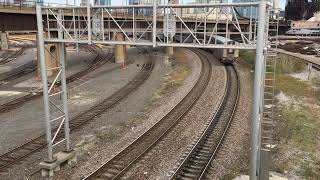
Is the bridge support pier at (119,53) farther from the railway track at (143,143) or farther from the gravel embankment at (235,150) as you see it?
the gravel embankment at (235,150)

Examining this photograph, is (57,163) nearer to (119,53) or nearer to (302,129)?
(302,129)

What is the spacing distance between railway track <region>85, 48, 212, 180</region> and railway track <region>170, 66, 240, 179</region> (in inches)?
81.8

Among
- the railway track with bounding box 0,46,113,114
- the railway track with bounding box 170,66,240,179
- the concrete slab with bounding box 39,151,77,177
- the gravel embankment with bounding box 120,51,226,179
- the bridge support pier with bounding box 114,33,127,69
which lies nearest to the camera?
the concrete slab with bounding box 39,151,77,177

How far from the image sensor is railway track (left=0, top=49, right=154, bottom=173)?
16936 mm

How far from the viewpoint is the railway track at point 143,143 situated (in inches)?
Answer: 598

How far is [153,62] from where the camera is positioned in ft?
162

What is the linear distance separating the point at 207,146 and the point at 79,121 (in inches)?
344

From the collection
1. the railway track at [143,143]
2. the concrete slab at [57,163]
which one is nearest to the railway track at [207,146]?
the railway track at [143,143]

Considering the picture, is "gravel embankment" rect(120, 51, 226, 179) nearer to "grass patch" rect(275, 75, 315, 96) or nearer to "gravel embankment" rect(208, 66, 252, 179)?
"gravel embankment" rect(208, 66, 252, 179)

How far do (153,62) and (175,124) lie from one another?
2823cm

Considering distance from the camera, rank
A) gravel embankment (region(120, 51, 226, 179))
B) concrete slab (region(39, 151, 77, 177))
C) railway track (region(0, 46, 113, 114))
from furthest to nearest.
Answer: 1. railway track (region(0, 46, 113, 114))
2. gravel embankment (region(120, 51, 226, 179))
3. concrete slab (region(39, 151, 77, 177))

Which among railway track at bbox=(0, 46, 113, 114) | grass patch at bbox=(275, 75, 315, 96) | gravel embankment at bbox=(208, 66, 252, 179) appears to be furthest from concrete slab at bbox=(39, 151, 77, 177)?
grass patch at bbox=(275, 75, 315, 96)

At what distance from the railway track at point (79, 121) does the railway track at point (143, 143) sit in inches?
170

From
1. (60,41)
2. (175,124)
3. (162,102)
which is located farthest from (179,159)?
(162,102)
